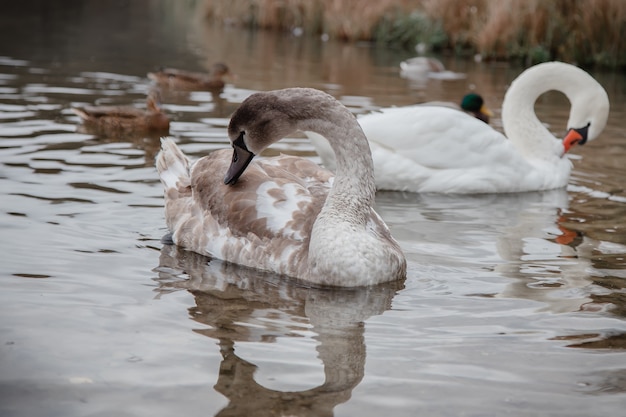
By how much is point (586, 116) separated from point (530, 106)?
0.54 meters

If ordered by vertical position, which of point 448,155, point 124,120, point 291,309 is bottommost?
point 291,309

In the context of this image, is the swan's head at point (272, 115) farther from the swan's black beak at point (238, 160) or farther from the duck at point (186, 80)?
the duck at point (186, 80)

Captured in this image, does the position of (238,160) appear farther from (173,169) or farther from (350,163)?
(173,169)

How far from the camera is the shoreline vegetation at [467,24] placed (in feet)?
67.2

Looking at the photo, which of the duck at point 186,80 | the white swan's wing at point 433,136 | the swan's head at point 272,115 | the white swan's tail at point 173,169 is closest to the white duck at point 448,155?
the white swan's wing at point 433,136

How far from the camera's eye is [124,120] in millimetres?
10719

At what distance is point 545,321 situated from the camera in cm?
534

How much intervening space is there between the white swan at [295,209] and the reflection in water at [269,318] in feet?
0.37

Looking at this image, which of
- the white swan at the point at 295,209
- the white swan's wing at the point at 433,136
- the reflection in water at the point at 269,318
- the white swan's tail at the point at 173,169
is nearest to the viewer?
the reflection in water at the point at 269,318

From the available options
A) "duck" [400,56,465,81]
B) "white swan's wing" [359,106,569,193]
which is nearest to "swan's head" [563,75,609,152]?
"white swan's wing" [359,106,569,193]

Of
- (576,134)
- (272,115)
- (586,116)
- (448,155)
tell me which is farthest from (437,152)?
(272,115)

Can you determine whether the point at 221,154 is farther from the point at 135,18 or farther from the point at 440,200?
the point at 135,18

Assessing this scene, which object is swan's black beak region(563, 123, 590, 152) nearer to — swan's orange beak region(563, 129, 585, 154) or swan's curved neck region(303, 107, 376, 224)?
swan's orange beak region(563, 129, 585, 154)

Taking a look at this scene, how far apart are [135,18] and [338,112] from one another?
2825 cm
